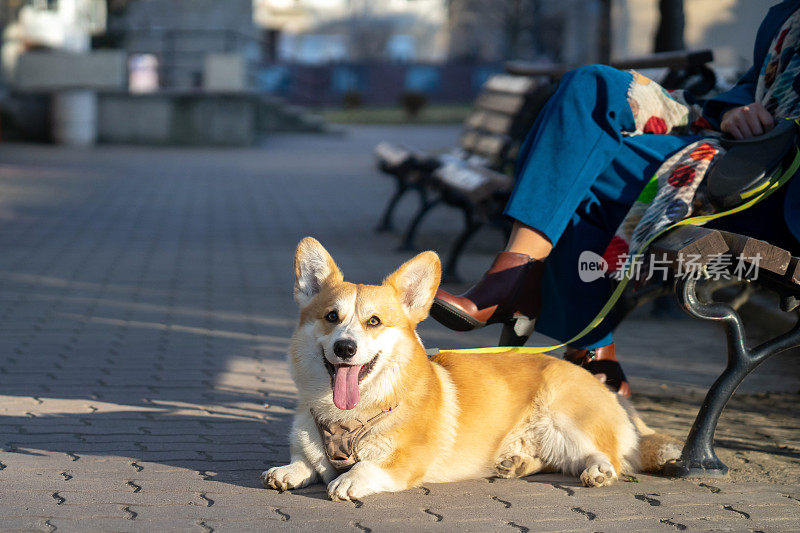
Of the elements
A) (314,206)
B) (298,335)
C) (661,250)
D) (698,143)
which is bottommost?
(314,206)

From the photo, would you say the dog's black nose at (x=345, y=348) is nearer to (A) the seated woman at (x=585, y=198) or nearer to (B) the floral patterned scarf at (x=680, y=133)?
(A) the seated woman at (x=585, y=198)

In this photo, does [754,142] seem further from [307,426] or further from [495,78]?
[495,78]

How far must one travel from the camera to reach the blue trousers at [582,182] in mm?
4020

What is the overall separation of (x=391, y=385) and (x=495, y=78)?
740cm

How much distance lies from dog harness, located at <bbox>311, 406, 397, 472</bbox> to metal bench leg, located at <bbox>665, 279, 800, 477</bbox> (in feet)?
3.80

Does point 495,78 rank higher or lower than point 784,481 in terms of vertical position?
higher

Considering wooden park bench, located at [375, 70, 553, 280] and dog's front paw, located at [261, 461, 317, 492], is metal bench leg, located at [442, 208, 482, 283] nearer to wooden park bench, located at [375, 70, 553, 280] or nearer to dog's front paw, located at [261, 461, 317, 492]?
wooden park bench, located at [375, 70, 553, 280]

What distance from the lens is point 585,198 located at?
164 inches

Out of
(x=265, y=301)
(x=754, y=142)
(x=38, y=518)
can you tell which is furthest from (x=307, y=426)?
(x=265, y=301)

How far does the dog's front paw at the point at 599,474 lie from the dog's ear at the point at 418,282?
32.5 inches

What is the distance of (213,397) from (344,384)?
167cm

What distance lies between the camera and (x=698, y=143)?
164 inches

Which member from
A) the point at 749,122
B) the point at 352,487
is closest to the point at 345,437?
the point at 352,487

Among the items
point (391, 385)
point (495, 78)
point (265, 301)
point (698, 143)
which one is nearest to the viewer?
point (391, 385)
